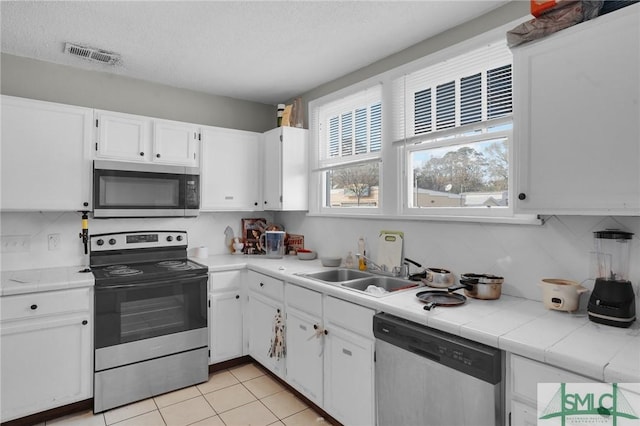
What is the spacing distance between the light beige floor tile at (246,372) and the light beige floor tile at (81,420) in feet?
3.16

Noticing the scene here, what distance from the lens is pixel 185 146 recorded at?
10.4 ft

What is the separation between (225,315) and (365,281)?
1.24 meters

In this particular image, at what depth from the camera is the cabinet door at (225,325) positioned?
116 inches

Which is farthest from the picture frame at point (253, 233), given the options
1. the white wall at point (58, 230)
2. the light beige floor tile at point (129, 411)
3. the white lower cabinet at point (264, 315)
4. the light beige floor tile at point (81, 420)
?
the light beige floor tile at point (81, 420)

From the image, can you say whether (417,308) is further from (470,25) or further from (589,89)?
(470,25)

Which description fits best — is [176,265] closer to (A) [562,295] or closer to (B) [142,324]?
(B) [142,324]

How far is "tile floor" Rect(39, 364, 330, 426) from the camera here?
2.35 m

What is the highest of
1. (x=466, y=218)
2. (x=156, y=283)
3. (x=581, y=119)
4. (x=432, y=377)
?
(x=581, y=119)

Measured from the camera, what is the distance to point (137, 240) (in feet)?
10.3

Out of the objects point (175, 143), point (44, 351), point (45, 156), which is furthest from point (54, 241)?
point (175, 143)

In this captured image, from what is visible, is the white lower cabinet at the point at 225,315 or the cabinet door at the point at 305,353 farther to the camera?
the white lower cabinet at the point at 225,315

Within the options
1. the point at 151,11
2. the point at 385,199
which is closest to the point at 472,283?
the point at 385,199

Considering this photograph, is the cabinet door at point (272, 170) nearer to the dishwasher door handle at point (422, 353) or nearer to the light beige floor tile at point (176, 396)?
the light beige floor tile at point (176, 396)

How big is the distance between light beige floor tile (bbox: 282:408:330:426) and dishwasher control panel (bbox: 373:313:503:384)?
2.94 ft
